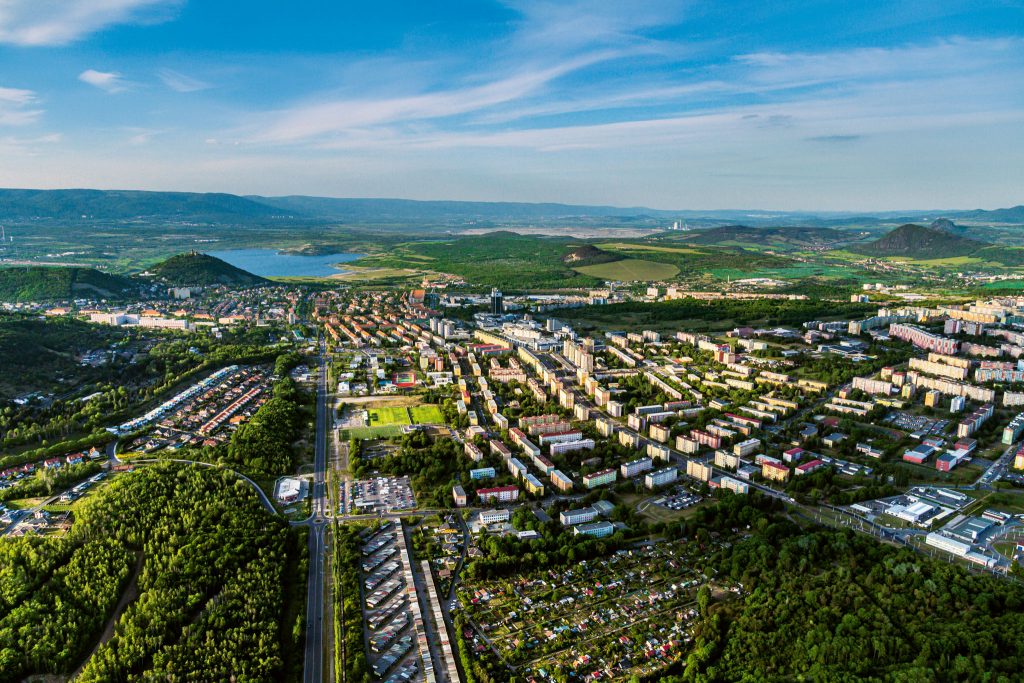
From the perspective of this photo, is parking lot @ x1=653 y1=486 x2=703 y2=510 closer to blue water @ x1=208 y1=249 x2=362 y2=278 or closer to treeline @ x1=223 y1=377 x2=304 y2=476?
treeline @ x1=223 y1=377 x2=304 y2=476

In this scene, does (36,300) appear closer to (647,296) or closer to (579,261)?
(647,296)

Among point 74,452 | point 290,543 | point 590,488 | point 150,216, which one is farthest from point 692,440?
point 150,216

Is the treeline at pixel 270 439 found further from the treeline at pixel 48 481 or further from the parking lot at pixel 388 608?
the parking lot at pixel 388 608

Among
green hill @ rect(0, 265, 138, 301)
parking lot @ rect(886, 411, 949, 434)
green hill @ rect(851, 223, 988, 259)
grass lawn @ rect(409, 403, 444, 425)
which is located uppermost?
green hill @ rect(851, 223, 988, 259)

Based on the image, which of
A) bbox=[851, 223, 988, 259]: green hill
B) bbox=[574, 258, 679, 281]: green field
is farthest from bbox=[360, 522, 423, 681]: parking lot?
bbox=[851, 223, 988, 259]: green hill

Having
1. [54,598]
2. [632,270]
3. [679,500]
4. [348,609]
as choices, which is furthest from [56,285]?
[632,270]

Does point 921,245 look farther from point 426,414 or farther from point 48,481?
point 48,481

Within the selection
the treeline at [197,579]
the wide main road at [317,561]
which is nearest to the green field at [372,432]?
the wide main road at [317,561]
